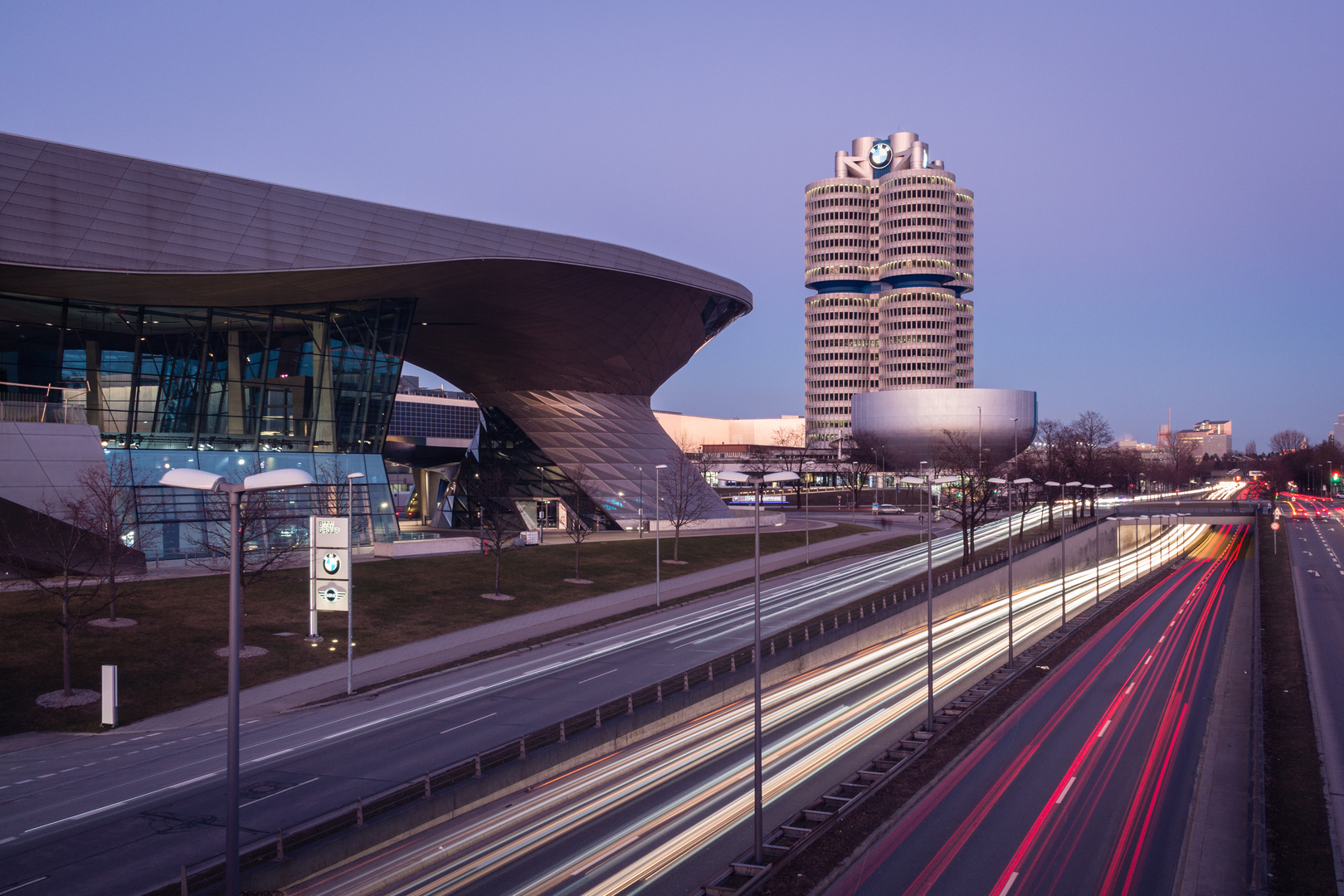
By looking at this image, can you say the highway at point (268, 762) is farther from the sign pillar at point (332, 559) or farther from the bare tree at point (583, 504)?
the bare tree at point (583, 504)

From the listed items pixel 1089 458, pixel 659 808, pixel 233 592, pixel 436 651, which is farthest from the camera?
pixel 1089 458

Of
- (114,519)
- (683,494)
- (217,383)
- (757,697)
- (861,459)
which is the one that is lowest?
(757,697)

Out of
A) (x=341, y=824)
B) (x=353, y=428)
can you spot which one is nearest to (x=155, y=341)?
(x=353, y=428)

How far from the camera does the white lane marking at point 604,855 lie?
54.4 ft

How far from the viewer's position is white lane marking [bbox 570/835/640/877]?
1658cm

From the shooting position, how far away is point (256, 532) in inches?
1576

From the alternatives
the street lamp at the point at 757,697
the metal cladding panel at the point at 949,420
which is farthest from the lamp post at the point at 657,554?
the metal cladding panel at the point at 949,420


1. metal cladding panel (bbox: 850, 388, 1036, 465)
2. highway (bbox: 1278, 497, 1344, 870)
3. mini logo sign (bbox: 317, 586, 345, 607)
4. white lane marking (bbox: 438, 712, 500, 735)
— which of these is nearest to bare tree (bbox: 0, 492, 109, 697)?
mini logo sign (bbox: 317, 586, 345, 607)

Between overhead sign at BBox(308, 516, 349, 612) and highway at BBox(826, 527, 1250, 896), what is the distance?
19317 millimetres

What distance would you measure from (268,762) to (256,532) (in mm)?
18719

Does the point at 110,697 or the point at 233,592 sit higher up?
the point at 233,592

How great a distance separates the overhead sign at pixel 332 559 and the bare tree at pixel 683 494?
131 ft

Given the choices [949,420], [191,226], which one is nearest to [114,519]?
[191,226]

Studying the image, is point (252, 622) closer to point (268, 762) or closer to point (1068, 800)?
point (268, 762)
